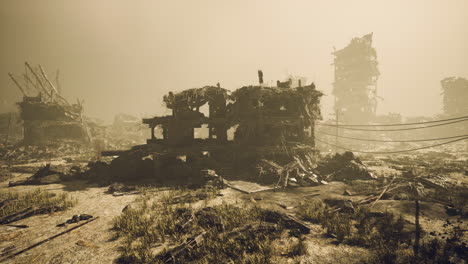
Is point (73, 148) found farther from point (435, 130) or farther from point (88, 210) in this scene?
point (435, 130)

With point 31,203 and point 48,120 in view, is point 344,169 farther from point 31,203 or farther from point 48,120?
point 48,120

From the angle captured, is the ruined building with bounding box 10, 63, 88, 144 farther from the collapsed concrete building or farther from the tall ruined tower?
the tall ruined tower

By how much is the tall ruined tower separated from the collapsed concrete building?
132 ft

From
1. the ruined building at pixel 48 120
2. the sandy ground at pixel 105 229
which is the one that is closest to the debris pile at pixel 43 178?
the sandy ground at pixel 105 229

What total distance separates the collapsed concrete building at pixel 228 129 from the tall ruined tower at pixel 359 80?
1582 inches

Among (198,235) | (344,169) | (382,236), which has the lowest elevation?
(344,169)

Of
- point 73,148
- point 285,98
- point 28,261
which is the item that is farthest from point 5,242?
point 73,148

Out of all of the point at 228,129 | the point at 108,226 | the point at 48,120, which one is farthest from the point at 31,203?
the point at 48,120

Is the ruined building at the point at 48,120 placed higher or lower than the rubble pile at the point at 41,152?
higher

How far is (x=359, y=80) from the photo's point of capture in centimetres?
4981

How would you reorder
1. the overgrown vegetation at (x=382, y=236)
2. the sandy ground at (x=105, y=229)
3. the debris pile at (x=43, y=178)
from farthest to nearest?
the debris pile at (x=43, y=178) < the sandy ground at (x=105, y=229) < the overgrown vegetation at (x=382, y=236)

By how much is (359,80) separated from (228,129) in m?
48.3

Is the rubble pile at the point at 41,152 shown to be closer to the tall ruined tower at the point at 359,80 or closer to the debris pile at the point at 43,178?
the debris pile at the point at 43,178

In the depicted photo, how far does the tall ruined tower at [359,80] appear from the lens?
48.9m
